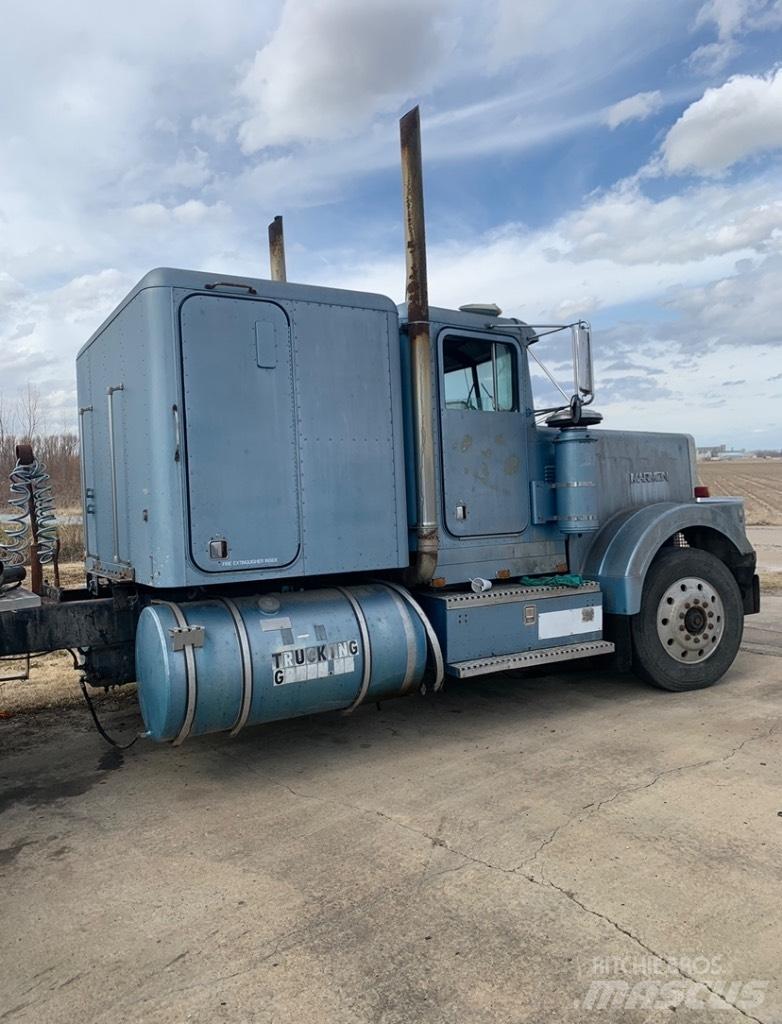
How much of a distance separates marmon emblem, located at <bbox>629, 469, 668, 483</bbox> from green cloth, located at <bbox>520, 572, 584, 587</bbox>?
1209 mm

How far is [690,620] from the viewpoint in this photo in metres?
6.32

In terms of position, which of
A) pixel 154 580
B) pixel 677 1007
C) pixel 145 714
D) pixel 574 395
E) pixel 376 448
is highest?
pixel 574 395

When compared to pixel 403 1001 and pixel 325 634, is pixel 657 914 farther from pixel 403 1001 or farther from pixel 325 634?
pixel 325 634

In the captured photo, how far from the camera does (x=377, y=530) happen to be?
17.1 ft

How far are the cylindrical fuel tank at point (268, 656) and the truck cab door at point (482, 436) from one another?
37.3 inches

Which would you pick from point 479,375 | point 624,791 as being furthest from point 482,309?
point 624,791

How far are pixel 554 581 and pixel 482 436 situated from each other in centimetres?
123

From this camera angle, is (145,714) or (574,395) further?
(574,395)

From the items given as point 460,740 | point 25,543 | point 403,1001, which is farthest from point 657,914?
point 25,543

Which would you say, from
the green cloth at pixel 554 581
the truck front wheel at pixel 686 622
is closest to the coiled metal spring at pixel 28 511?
the green cloth at pixel 554 581

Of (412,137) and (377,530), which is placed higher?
(412,137)

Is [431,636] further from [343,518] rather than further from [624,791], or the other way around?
[624,791]

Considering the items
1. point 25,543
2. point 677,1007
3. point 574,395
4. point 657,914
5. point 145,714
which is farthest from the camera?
A: point 25,543

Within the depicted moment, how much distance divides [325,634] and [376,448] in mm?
1266
